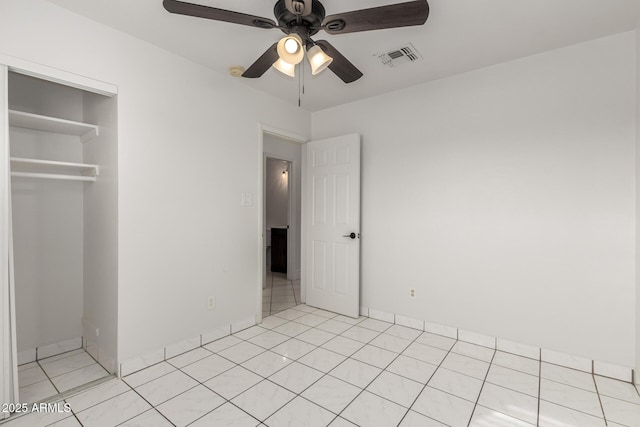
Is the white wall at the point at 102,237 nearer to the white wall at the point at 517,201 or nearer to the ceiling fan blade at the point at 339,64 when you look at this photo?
the ceiling fan blade at the point at 339,64

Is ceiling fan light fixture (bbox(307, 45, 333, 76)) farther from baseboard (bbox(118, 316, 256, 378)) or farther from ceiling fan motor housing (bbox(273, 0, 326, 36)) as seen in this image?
baseboard (bbox(118, 316, 256, 378))

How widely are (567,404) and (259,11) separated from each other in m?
3.27

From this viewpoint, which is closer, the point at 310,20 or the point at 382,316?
the point at 310,20

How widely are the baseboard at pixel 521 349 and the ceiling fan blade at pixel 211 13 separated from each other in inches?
118

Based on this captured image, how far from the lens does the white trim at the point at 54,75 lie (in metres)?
1.84

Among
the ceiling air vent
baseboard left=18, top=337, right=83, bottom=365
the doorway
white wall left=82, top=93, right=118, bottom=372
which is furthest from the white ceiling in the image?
baseboard left=18, top=337, right=83, bottom=365

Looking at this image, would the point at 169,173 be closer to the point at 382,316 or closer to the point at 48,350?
the point at 48,350

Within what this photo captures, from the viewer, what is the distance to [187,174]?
8.86ft

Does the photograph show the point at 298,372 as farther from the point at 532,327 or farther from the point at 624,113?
the point at 624,113

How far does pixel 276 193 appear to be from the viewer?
22.1 feet

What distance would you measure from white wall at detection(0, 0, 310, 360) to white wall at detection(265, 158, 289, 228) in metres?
3.29

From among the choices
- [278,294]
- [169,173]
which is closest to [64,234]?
[169,173]

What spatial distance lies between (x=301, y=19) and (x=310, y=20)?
0.05 m

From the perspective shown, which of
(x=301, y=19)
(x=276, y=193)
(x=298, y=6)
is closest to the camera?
(x=298, y=6)
